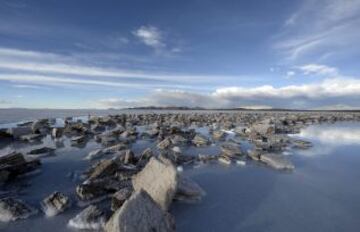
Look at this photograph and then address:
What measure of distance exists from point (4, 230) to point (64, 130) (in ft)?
49.9

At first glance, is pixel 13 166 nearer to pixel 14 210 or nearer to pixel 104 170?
pixel 104 170

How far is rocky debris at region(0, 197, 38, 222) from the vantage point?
5309 mm

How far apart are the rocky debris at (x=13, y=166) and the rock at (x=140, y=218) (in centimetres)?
488

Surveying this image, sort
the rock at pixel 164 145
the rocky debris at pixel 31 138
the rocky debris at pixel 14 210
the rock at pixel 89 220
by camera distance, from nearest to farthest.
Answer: the rock at pixel 89 220
the rocky debris at pixel 14 210
the rock at pixel 164 145
the rocky debris at pixel 31 138

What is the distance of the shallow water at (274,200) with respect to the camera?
16.9 feet

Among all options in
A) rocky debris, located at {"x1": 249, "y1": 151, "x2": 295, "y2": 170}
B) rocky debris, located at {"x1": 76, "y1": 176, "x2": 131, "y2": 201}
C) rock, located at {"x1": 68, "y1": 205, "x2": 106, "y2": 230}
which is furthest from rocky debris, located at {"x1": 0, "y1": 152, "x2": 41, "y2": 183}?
rocky debris, located at {"x1": 249, "y1": 151, "x2": 295, "y2": 170}

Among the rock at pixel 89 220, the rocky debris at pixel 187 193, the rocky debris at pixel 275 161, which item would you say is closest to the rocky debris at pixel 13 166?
the rock at pixel 89 220

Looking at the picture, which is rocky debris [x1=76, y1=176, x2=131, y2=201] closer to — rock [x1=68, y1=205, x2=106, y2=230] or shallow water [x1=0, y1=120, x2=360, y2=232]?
shallow water [x1=0, y1=120, x2=360, y2=232]

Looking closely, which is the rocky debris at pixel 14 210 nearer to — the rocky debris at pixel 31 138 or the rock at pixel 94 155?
the rock at pixel 94 155

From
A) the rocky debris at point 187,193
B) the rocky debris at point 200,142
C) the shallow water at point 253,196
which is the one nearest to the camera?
the shallow water at point 253,196

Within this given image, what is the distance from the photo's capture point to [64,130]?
63.3ft

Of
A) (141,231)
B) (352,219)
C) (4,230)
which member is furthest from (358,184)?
(4,230)

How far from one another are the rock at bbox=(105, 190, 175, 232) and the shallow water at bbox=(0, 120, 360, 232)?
23.9 inches

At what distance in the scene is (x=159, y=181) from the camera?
571cm
